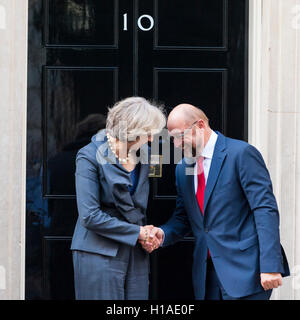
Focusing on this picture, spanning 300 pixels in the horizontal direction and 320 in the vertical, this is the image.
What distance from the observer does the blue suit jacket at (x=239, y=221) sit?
331 centimetres

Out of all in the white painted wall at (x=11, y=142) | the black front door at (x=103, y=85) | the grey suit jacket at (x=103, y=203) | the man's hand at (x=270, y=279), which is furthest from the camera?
the black front door at (x=103, y=85)

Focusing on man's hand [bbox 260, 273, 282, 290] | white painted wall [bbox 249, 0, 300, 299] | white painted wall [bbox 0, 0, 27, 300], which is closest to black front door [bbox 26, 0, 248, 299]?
white painted wall [bbox 0, 0, 27, 300]

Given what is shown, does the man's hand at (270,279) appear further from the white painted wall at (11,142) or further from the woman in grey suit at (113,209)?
the white painted wall at (11,142)

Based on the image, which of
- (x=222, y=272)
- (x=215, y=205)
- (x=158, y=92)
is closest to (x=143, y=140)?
(x=215, y=205)

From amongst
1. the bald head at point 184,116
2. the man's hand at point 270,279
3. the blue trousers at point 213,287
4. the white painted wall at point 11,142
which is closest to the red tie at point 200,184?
the bald head at point 184,116

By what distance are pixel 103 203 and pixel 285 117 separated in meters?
1.76

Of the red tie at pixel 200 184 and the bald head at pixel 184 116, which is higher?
the bald head at pixel 184 116

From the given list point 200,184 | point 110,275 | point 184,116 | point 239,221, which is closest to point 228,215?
point 239,221

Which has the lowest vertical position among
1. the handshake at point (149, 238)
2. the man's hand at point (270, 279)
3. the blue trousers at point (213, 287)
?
the blue trousers at point (213, 287)

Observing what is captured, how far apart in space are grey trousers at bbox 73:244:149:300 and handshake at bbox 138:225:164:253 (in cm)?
7

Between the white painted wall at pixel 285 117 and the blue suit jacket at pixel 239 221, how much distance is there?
1069 mm

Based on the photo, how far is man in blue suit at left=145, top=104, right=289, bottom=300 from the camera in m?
3.32

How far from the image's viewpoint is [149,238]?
352 cm

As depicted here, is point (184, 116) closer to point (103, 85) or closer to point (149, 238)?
point (149, 238)
